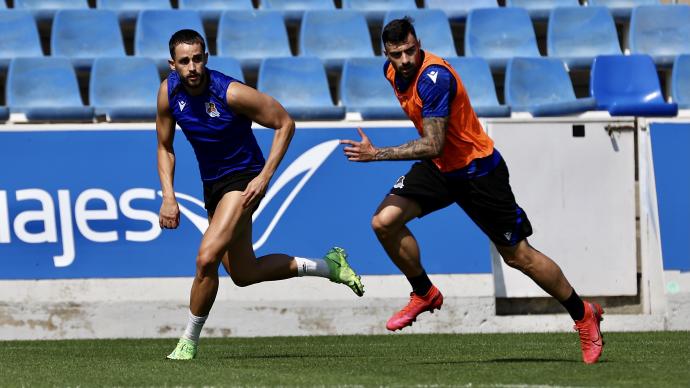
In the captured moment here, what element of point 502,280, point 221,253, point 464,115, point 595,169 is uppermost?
point 464,115

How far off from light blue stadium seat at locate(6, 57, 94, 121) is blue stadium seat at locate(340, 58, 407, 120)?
104 inches

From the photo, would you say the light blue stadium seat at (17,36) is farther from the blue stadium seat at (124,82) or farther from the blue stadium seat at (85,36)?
the blue stadium seat at (124,82)

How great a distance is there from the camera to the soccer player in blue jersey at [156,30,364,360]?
744 cm

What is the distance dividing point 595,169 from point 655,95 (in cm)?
241

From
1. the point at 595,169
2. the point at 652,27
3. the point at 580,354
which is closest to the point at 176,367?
the point at 580,354

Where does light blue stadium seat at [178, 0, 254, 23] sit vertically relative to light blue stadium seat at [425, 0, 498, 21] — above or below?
above

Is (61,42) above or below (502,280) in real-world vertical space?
above

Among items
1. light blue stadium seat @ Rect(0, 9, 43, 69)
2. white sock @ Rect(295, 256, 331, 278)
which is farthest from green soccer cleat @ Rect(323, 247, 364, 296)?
light blue stadium seat @ Rect(0, 9, 43, 69)

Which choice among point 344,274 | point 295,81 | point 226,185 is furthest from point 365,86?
point 226,185

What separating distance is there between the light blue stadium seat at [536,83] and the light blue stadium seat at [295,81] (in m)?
1.91

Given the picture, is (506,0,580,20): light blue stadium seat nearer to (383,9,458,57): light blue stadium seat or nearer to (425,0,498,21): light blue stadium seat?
(425,0,498,21): light blue stadium seat

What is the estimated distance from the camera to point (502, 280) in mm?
10836

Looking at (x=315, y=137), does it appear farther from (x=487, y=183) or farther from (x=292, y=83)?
(x=487, y=183)

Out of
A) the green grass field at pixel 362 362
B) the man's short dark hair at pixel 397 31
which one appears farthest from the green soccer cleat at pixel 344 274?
the man's short dark hair at pixel 397 31
